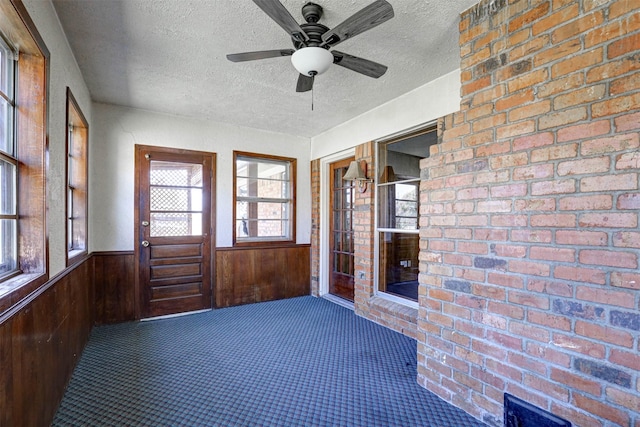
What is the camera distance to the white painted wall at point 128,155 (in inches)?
134

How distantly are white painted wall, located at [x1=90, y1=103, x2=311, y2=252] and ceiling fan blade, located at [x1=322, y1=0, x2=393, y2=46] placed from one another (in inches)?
105

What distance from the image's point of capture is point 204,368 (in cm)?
244

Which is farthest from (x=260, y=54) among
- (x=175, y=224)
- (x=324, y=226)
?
(x=324, y=226)

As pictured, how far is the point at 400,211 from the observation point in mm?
3404

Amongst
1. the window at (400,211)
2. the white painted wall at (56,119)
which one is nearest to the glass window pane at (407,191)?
the window at (400,211)

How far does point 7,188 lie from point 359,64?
2.13 metres

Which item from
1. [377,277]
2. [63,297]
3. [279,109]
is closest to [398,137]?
[279,109]

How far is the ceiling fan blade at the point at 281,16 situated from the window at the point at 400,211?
5.88 feet

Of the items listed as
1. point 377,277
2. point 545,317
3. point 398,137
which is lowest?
point 377,277

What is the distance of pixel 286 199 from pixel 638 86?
3.88m

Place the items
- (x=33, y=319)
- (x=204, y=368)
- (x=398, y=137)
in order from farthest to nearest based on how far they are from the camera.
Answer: (x=398, y=137)
(x=204, y=368)
(x=33, y=319)

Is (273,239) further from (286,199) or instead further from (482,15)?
(482,15)

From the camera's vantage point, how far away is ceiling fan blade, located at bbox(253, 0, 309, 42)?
4.87 ft

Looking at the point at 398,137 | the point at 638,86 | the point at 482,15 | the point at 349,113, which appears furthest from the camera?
the point at 349,113
